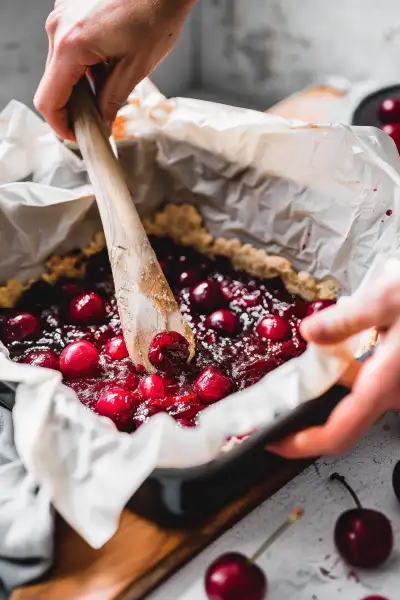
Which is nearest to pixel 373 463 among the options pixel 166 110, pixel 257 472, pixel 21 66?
pixel 257 472

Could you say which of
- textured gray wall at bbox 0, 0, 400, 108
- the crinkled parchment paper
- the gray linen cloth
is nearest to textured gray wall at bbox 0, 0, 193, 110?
textured gray wall at bbox 0, 0, 400, 108

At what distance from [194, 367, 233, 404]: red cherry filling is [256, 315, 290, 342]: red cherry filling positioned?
127 millimetres

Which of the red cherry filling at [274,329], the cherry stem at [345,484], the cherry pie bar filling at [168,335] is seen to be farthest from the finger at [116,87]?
the cherry stem at [345,484]

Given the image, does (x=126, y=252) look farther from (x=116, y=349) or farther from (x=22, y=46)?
(x=22, y=46)

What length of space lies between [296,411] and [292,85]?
42.7 inches

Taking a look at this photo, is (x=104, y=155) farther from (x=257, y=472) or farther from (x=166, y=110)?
(x=257, y=472)

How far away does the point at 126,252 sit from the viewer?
96 cm

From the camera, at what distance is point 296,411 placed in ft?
2.31

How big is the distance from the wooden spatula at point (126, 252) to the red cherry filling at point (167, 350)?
13 millimetres

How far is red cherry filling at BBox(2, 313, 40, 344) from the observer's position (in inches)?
40.7

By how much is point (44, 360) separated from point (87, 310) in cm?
12

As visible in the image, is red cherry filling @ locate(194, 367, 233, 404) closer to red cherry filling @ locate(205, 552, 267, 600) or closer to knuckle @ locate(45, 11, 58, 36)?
red cherry filling @ locate(205, 552, 267, 600)

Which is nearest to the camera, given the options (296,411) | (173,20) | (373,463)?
(296,411)

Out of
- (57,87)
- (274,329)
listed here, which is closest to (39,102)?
(57,87)
